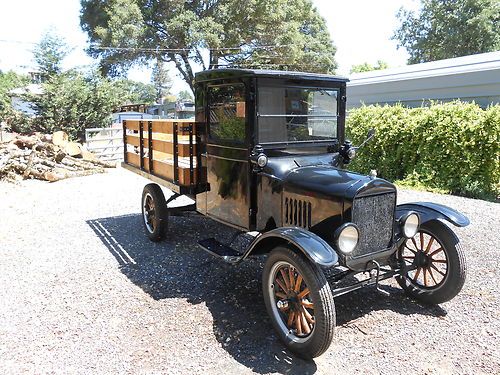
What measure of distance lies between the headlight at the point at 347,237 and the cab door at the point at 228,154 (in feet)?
3.81

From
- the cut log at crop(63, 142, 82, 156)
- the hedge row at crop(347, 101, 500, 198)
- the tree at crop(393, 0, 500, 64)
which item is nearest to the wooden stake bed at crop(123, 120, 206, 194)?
the hedge row at crop(347, 101, 500, 198)

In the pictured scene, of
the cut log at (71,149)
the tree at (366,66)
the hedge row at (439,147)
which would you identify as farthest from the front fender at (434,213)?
the tree at (366,66)

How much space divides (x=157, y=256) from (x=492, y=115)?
6287 millimetres

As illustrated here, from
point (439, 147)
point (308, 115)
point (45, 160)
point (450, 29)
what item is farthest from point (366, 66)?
point (308, 115)

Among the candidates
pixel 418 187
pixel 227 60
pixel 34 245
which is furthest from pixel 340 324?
pixel 227 60

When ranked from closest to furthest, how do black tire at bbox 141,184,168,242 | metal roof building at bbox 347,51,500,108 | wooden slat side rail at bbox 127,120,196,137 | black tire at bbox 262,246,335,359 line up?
black tire at bbox 262,246,335,359 → wooden slat side rail at bbox 127,120,196,137 → black tire at bbox 141,184,168,242 → metal roof building at bbox 347,51,500,108

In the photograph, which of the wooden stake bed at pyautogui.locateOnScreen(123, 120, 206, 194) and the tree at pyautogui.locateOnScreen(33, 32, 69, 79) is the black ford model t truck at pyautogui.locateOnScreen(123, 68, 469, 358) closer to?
the wooden stake bed at pyautogui.locateOnScreen(123, 120, 206, 194)

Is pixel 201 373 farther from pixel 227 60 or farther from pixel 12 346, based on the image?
pixel 227 60

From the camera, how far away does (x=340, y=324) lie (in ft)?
10.9

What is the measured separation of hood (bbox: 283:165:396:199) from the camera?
3.12m

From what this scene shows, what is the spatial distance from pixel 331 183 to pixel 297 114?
38.7 inches

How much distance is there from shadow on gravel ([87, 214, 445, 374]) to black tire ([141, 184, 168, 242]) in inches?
5.2

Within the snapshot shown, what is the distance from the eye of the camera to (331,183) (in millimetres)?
3264

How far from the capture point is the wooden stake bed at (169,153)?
4.54 metres
